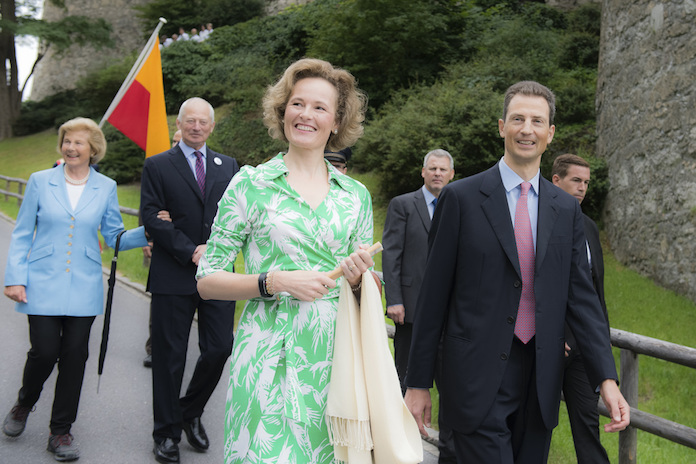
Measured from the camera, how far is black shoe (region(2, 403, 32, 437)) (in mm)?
4875

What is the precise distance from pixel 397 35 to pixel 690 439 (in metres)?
15.2

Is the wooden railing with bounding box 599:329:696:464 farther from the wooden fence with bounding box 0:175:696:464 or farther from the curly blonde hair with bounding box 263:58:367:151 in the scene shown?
the curly blonde hair with bounding box 263:58:367:151

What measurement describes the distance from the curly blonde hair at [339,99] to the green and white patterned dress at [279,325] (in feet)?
0.99

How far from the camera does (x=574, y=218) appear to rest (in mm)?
3068

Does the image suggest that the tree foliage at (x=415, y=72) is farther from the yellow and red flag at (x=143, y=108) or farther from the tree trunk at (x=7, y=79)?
the tree trunk at (x=7, y=79)

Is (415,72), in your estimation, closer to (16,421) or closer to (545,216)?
(16,421)

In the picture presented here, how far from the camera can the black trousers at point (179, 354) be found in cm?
459

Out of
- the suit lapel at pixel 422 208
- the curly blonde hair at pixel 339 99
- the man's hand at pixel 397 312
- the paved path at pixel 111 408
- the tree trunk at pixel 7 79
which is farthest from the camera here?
the tree trunk at pixel 7 79

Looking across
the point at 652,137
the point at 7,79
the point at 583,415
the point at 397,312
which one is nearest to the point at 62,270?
the point at 397,312

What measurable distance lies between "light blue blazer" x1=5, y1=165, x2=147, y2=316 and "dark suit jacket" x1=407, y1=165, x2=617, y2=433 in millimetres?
2495

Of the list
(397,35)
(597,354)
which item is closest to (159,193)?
(597,354)

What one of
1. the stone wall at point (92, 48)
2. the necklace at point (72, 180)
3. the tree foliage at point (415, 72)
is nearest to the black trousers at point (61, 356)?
the necklace at point (72, 180)

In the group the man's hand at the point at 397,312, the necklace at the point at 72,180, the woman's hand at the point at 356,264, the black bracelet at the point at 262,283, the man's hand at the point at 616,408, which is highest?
the necklace at the point at 72,180

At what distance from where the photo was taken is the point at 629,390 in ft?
14.4
